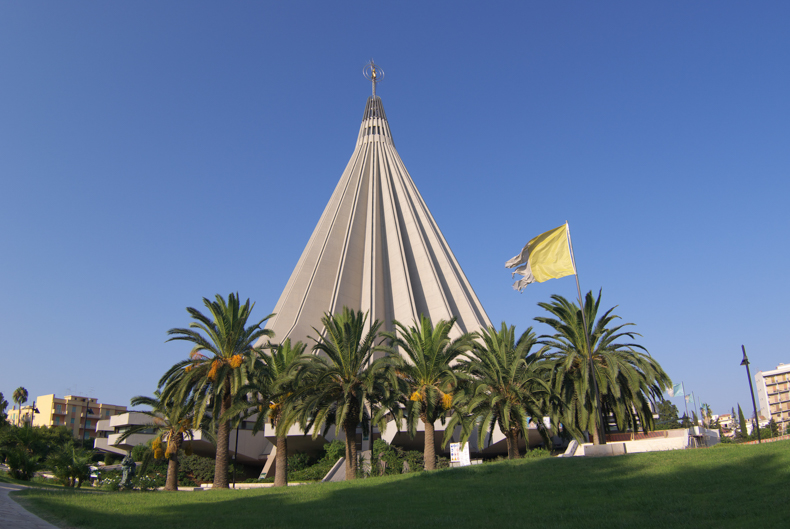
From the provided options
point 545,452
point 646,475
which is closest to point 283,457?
point 545,452

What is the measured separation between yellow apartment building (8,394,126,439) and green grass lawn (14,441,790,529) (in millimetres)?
65925

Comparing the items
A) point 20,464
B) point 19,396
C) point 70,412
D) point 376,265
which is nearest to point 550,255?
point 20,464

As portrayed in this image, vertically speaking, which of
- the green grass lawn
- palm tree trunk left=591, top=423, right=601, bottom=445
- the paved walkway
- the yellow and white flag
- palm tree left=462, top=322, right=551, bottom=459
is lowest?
the green grass lawn

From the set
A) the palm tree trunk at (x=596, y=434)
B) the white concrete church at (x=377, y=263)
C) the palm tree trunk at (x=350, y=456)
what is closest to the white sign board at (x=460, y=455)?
the palm tree trunk at (x=350, y=456)

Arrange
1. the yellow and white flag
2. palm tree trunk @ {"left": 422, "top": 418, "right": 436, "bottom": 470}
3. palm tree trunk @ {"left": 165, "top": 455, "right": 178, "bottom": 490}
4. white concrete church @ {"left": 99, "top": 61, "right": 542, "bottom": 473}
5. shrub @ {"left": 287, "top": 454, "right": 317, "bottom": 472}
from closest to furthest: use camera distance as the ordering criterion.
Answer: the yellow and white flag < palm tree trunk @ {"left": 422, "top": 418, "right": 436, "bottom": 470} < palm tree trunk @ {"left": 165, "top": 455, "right": 178, "bottom": 490} < shrub @ {"left": 287, "top": 454, "right": 317, "bottom": 472} < white concrete church @ {"left": 99, "top": 61, "right": 542, "bottom": 473}

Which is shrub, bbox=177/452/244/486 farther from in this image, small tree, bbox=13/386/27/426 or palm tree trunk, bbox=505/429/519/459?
small tree, bbox=13/386/27/426

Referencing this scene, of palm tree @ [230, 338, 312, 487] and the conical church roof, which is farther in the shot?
the conical church roof

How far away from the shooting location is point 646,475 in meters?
11.1

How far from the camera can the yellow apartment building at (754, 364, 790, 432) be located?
77.9 meters

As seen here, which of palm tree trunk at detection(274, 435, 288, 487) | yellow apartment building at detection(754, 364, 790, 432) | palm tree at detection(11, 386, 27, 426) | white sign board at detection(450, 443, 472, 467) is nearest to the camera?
palm tree trunk at detection(274, 435, 288, 487)

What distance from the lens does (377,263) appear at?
4328cm

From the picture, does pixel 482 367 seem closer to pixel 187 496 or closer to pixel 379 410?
pixel 379 410

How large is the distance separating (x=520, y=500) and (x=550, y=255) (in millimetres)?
9953

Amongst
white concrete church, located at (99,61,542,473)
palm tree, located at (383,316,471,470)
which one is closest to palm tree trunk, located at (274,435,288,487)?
palm tree, located at (383,316,471,470)
